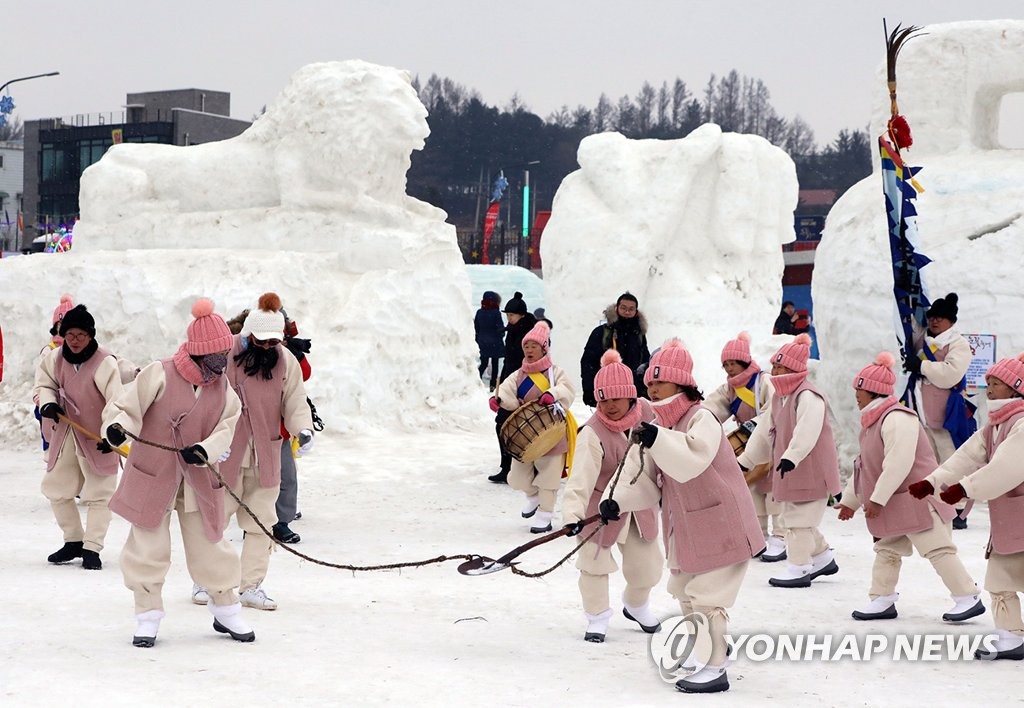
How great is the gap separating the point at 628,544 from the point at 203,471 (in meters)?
1.97

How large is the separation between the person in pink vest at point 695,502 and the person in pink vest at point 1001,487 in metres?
1.01

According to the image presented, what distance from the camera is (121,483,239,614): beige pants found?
554cm

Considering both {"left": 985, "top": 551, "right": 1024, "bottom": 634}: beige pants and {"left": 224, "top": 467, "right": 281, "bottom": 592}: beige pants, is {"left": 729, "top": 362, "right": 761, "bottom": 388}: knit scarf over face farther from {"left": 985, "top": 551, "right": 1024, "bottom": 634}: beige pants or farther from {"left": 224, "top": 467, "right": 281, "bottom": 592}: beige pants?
{"left": 224, "top": 467, "right": 281, "bottom": 592}: beige pants

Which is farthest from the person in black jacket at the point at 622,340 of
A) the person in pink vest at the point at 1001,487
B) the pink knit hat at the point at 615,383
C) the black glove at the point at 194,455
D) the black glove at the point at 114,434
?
the black glove at the point at 114,434

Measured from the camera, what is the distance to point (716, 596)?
5.12m

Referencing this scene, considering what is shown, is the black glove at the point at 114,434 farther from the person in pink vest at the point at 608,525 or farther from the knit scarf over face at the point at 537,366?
the knit scarf over face at the point at 537,366

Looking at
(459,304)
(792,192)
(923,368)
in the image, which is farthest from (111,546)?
(792,192)

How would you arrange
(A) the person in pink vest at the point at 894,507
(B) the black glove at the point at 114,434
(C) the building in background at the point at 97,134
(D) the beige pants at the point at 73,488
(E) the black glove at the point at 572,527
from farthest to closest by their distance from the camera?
(C) the building in background at the point at 97,134 → (D) the beige pants at the point at 73,488 → (A) the person in pink vest at the point at 894,507 → (B) the black glove at the point at 114,434 → (E) the black glove at the point at 572,527

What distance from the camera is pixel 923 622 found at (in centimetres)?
629

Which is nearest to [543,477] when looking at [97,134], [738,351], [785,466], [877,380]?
[738,351]

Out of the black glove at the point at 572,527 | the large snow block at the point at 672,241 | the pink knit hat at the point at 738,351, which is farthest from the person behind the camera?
the large snow block at the point at 672,241

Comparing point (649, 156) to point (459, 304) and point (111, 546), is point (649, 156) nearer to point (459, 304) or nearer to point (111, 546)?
point (459, 304)

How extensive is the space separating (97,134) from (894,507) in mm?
48365

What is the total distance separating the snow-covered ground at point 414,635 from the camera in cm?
491
